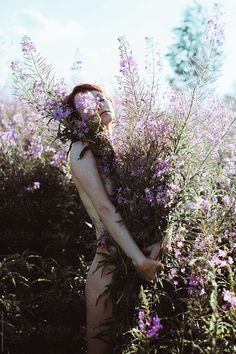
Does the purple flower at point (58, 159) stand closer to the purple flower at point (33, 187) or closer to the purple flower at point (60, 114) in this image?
the purple flower at point (33, 187)

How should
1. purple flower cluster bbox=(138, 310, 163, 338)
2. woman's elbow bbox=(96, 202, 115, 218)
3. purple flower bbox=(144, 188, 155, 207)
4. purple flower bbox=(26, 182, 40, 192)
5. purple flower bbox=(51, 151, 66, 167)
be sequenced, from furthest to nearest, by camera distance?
purple flower bbox=(51, 151, 66, 167) < purple flower bbox=(26, 182, 40, 192) < woman's elbow bbox=(96, 202, 115, 218) < purple flower bbox=(144, 188, 155, 207) < purple flower cluster bbox=(138, 310, 163, 338)

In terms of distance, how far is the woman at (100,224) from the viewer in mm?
2209

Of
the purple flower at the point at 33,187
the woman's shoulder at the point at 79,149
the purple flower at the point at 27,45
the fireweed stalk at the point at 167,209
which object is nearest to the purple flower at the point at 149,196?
the fireweed stalk at the point at 167,209

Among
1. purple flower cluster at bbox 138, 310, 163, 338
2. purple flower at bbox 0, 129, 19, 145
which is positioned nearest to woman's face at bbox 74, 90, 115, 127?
purple flower cluster at bbox 138, 310, 163, 338

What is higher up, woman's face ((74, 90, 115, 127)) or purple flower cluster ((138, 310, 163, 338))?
woman's face ((74, 90, 115, 127))

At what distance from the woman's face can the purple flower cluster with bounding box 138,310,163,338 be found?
101 centimetres

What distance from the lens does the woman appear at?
2.21 m

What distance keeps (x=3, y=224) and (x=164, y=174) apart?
7.24 ft

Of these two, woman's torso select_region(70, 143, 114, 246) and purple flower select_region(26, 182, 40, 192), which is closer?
woman's torso select_region(70, 143, 114, 246)

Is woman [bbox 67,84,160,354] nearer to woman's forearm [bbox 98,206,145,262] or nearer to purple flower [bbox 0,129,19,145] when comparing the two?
woman's forearm [bbox 98,206,145,262]

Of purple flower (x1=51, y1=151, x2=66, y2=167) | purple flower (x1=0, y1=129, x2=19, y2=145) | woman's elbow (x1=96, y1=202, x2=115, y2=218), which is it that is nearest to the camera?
woman's elbow (x1=96, y1=202, x2=115, y2=218)

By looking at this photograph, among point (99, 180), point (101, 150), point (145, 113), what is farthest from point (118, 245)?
point (145, 113)

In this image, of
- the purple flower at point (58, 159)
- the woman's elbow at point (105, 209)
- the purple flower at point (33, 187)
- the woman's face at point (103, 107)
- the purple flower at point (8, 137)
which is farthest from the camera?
the purple flower at point (8, 137)

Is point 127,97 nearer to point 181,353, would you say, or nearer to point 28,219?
point 181,353
